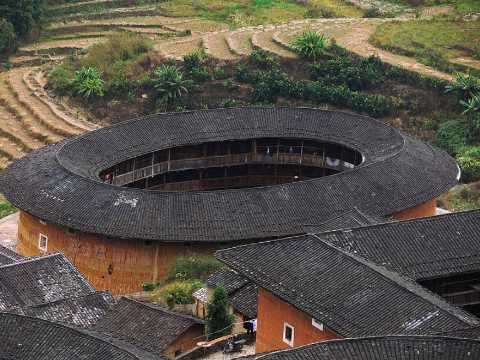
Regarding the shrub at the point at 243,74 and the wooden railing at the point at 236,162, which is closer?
the wooden railing at the point at 236,162

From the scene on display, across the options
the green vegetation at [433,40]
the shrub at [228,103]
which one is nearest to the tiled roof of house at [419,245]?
the shrub at [228,103]

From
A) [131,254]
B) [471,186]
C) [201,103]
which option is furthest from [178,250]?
[201,103]

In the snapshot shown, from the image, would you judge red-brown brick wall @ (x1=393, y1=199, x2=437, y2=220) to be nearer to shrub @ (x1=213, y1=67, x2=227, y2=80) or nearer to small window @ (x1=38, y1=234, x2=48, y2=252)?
small window @ (x1=38, y1=234, x2=48, y2=252)

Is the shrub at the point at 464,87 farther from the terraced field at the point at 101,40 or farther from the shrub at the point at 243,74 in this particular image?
the shrub at the point at 243,74

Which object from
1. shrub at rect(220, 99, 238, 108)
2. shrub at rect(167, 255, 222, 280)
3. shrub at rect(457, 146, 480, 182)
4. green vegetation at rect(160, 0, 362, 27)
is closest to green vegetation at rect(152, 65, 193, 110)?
shrub at rect(220, 99, 238, 108)

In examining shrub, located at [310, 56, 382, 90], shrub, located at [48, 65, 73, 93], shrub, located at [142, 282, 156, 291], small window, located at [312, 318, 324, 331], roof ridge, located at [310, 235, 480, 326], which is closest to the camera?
roof ridge, located at [310, 235, 480, 326]

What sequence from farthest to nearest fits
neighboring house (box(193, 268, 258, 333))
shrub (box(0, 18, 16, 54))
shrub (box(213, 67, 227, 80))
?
1. shrub (box(0, 18, 16, 54))
2. shrub (box(213, 67, 227, 80))
3. neighboring house (box(193, 268, 258, 333))
